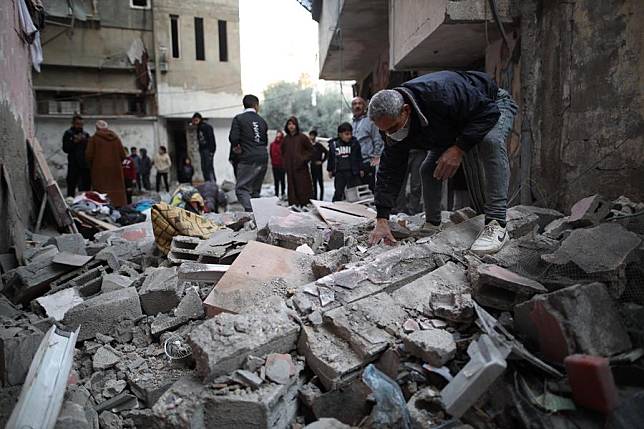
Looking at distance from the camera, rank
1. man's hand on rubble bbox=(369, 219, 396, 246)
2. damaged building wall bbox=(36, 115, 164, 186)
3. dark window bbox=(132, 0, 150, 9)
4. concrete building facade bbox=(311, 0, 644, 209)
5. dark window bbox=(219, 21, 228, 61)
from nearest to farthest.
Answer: man's hand on rubble bbox=(369, 219, 396, 246) < concrete building facade bbox=(311, 0, 644, 209) < damaged building wall bbox=(36, 115, 164, 186) < dark window bbox=(132, 0, 150, 9) < dark window bbox=(219, 21, 228, 61)

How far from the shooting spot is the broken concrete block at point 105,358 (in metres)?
2.46

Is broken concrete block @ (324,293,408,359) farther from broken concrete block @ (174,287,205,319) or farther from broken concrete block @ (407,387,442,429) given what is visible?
broken concrete block @ (174,287,205,319)

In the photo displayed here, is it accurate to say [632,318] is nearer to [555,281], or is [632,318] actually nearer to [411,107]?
[555,281]

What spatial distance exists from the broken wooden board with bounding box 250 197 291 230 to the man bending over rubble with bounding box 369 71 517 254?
4.96 feet

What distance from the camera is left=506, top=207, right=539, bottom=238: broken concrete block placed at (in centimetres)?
306

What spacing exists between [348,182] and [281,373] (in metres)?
5.34

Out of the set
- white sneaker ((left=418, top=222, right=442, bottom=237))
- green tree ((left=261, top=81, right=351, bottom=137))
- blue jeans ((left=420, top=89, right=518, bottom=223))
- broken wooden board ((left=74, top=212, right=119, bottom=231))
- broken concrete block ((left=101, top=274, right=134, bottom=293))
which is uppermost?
green tree ((left=261, top=81, right=351, bottom=137))

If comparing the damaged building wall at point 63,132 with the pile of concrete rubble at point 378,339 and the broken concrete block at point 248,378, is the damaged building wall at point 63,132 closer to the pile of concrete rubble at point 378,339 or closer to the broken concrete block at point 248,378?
the pile of concrete rubble at point 378,339

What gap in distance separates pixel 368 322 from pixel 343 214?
2496 mm

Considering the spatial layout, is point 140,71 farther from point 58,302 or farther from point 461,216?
point 461,216

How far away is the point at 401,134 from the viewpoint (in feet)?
9.07

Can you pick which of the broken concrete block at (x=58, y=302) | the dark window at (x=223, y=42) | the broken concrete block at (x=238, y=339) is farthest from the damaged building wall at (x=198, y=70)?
the broken concrete block at (x=238, y=339)

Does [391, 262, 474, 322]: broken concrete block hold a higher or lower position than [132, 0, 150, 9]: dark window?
lower

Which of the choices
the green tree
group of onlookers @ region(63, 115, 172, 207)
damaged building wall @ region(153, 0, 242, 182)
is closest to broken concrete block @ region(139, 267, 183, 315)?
group of onlookers @ region(63, 115, 172, 207)
